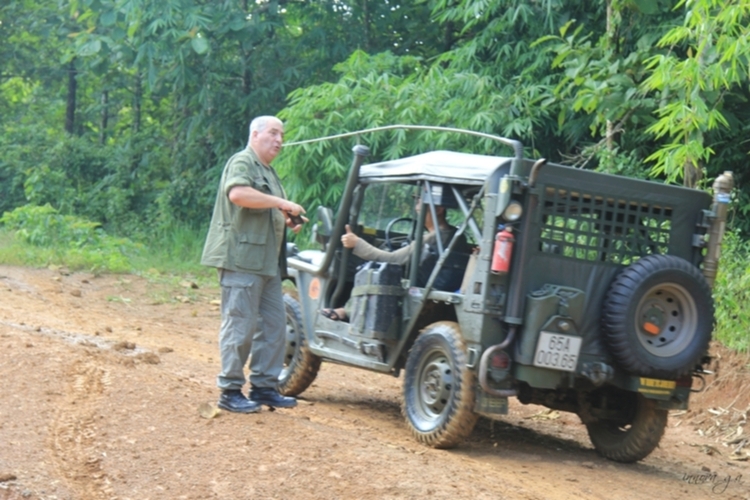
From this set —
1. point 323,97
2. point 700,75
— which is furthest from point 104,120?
point 700,75

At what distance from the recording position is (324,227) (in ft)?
26.0

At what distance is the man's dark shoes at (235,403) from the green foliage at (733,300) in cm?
482

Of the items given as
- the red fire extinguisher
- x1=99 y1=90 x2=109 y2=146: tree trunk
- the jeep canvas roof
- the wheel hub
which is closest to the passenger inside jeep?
the jeep canvas roof

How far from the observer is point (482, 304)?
20.0 ft

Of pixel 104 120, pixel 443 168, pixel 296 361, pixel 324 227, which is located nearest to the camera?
pixel 443 168

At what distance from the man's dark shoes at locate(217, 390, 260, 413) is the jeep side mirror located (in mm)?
1691

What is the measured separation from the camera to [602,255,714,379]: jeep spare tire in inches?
240

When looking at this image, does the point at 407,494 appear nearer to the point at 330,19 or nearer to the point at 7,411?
the point at 7,411

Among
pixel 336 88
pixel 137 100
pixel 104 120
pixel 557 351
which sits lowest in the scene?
pixel 557 351

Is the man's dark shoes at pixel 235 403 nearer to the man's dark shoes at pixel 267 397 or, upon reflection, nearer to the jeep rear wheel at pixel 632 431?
the man's dark shoes at pixel 267 397

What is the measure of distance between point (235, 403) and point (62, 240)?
A: 37.5ft

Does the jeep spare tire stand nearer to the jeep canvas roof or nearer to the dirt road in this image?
the dirt road

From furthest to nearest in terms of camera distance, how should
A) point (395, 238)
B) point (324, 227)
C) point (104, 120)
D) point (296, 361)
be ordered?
point (104, 120)
point (296, 361)
point (324, 227)
point (395, 238)

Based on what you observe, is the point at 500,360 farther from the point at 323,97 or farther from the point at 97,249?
the point at 97,249
